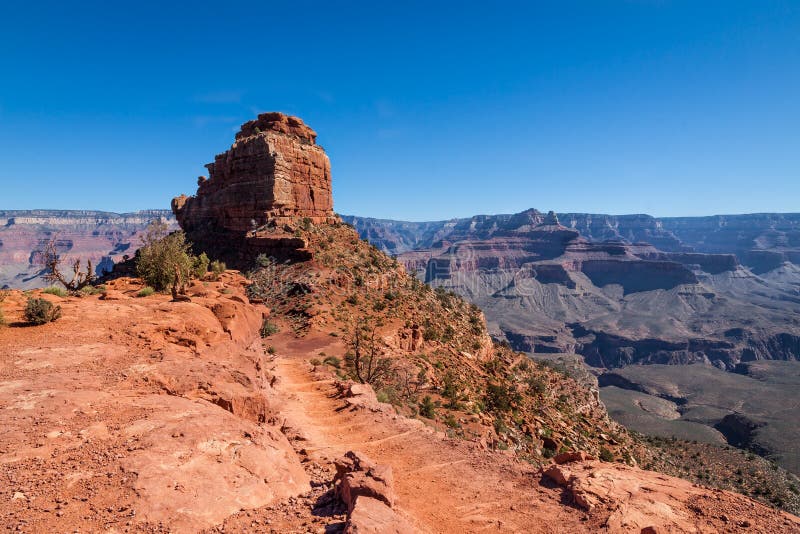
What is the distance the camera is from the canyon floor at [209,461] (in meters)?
5.48

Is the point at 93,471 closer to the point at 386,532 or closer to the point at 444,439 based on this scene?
the point at 386,532

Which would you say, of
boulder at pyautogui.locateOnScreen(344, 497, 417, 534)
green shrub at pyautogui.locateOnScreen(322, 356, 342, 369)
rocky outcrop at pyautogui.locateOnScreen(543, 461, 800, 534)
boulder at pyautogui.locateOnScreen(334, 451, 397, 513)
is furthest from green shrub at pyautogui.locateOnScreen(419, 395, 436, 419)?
boulder at pyautogui.locateOnScreen(344, 497, 417, 534)

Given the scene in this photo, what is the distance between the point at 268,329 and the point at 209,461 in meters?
21.5

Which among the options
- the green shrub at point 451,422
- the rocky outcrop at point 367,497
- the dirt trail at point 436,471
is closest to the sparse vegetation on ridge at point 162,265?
the dirt trail at point 436,471

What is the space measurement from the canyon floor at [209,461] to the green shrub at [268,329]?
13.1m

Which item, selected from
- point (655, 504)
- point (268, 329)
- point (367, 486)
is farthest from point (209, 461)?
point (268, 329)

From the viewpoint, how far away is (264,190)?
42562 millimetres

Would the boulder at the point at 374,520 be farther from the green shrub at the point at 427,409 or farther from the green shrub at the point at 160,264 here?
the green shrub at the point at 160,264

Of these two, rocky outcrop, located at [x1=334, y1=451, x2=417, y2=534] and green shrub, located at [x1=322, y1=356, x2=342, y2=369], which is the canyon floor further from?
green shrub, located at [x1=322, y1=356, x2=342, y2=369]

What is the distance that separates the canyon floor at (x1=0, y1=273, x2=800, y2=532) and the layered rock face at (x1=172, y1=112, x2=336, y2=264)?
1035 inches

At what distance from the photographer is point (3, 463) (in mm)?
5660

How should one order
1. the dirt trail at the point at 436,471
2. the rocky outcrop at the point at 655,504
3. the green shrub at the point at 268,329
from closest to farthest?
1. the rocky outcrop at the point at 655,504
2. the dirt trail at the point at 436,471
3. the green shrub at the point at 268,329

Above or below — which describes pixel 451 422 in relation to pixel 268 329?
below

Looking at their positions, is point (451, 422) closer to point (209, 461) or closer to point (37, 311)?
point (209, 461)
